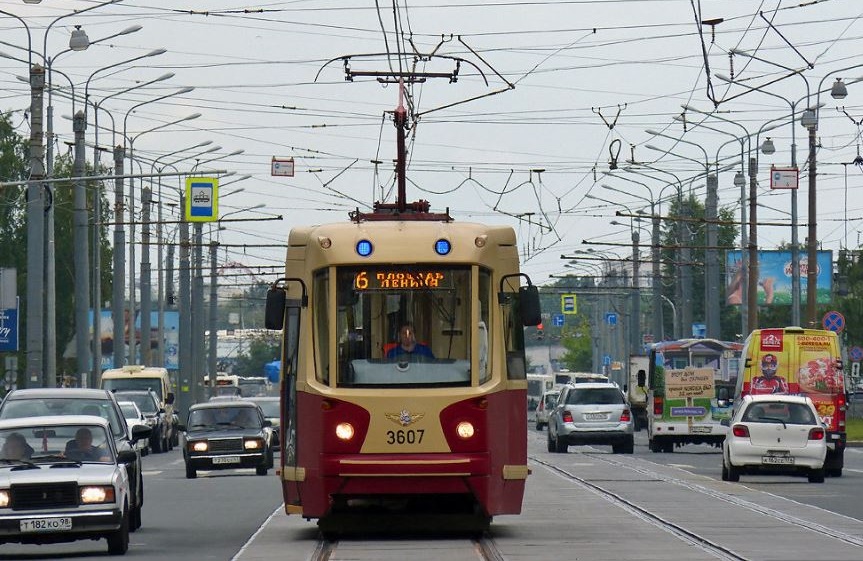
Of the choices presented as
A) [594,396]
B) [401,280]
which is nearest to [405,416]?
[401,280]

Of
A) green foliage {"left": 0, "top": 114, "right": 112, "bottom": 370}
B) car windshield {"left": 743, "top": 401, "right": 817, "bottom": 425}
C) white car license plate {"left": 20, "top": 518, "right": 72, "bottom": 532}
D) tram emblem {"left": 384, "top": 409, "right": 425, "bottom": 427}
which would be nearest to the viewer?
white car license plate {"left": 20, "top": 518, "right": 72, "bottom": 532}

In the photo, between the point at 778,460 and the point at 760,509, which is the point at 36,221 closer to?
the point at 778,460

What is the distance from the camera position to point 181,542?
1986 cm

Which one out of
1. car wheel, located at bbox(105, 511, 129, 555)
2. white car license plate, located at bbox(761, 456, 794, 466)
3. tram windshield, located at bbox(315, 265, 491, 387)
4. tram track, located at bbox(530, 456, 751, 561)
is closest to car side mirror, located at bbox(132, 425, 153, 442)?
car wheel, located at bbox(105, 511, 129, 555)

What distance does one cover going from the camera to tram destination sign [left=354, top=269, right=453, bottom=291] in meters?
18.3

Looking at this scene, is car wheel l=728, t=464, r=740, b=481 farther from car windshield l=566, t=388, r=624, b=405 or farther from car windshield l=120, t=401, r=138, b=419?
car windshield l=120, t=401, r=138, b=419

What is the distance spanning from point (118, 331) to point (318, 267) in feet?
138

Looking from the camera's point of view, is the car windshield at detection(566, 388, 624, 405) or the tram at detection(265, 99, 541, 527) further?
the car windshield at detection(566, 388, 624, 405)

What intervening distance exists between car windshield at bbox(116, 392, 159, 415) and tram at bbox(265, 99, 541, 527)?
32981 mm

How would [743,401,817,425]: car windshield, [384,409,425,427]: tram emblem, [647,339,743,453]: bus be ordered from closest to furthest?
[384,409,425,427]: tram emblem < [743,401,817,425]: car windshield < [647,339,743,453]: bus

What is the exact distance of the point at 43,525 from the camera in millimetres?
17328

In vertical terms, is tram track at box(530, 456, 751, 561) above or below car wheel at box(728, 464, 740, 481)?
above

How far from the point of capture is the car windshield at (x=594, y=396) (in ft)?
152

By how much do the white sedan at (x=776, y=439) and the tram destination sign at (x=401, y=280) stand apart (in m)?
14.1
